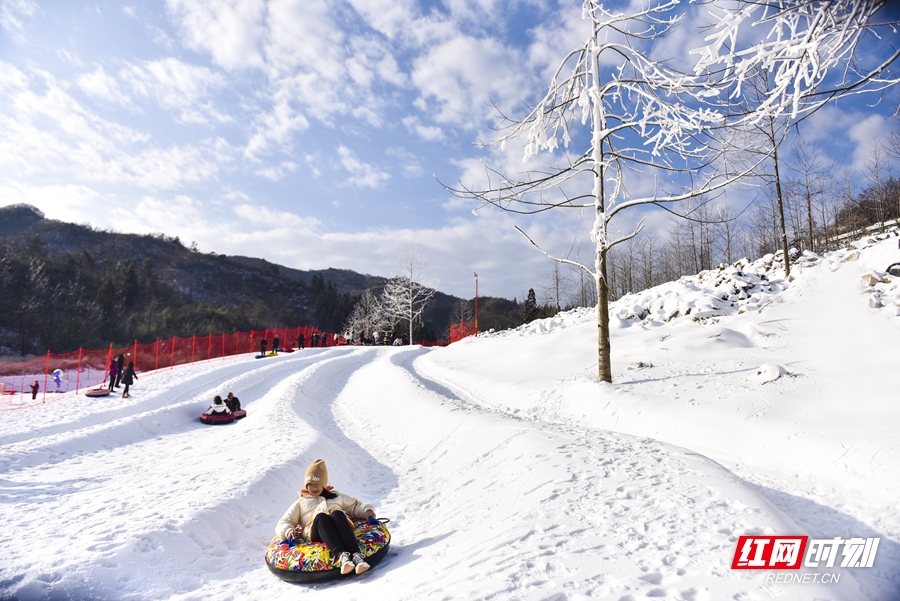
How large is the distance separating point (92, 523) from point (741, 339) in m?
12.9

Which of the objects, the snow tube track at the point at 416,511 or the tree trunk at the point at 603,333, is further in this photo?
the tree trunk at the point at 603,333

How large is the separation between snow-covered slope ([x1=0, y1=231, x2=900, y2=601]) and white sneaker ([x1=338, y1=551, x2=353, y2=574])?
0.13 meters

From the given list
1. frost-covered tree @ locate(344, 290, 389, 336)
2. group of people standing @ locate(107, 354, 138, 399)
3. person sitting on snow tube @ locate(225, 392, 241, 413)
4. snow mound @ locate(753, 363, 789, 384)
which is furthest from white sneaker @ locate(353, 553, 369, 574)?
frost-covered tree @ locate(344, 290, 389, 336)

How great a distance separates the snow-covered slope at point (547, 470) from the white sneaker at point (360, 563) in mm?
157

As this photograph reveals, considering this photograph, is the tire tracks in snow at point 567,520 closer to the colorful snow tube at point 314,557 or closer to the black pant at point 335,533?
the colorful snow tube at point 314,557

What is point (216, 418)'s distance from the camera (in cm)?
1290

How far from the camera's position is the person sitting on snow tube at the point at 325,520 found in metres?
4.03

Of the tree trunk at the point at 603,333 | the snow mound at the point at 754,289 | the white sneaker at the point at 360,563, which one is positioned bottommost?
the white sneaker at the point at 360,563

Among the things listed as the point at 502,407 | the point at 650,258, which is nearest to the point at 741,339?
the point at 502,407

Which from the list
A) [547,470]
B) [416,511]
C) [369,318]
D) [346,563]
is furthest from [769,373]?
[369,318]

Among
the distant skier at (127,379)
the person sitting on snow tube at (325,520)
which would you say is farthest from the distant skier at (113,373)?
the person sitting on snow tube at (325,520)

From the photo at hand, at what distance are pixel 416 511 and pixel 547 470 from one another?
1929 millimetres

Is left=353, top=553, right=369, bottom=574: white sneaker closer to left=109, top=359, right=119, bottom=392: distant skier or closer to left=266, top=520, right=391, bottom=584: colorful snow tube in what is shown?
left=266, top=520, right=391, bottom=584: colorful snow tube

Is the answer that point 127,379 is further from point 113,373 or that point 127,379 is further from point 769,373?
point 769,373
